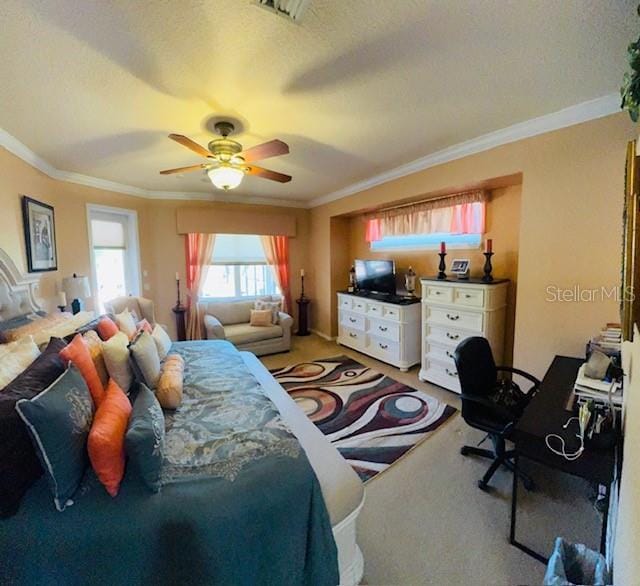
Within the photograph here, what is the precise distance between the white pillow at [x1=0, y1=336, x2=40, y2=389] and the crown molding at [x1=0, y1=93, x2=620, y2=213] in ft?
6.57

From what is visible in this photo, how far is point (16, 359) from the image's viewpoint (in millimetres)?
1507

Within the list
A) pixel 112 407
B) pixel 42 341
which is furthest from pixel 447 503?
pixel 42 341

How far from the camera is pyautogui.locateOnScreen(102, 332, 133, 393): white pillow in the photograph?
181 cm

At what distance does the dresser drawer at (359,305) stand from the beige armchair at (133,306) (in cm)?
287

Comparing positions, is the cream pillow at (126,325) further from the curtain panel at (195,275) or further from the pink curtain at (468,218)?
the pink curtain at (468,218)

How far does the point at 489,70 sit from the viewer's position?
178 cm

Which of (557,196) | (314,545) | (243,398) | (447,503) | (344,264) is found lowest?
(447,503)

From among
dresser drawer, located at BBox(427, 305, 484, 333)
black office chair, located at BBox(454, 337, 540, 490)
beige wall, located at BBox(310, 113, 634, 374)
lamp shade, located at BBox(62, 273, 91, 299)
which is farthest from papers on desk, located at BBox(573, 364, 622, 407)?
lamp shade, located at BBox(62, 273, 91, 299)

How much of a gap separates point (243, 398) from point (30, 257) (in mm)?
2701

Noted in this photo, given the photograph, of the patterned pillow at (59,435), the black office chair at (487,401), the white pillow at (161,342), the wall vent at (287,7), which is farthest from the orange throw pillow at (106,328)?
the black office chair at (487,401)

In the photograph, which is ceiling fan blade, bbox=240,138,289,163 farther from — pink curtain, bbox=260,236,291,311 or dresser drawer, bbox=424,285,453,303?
pink curtain, bbox=260,236,291,311

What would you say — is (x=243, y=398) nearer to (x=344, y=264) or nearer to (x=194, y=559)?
(x=194, y=559)

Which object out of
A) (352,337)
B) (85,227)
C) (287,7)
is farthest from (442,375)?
(85,227)

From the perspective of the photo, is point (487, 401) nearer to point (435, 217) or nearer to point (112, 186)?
point (435, 217)
